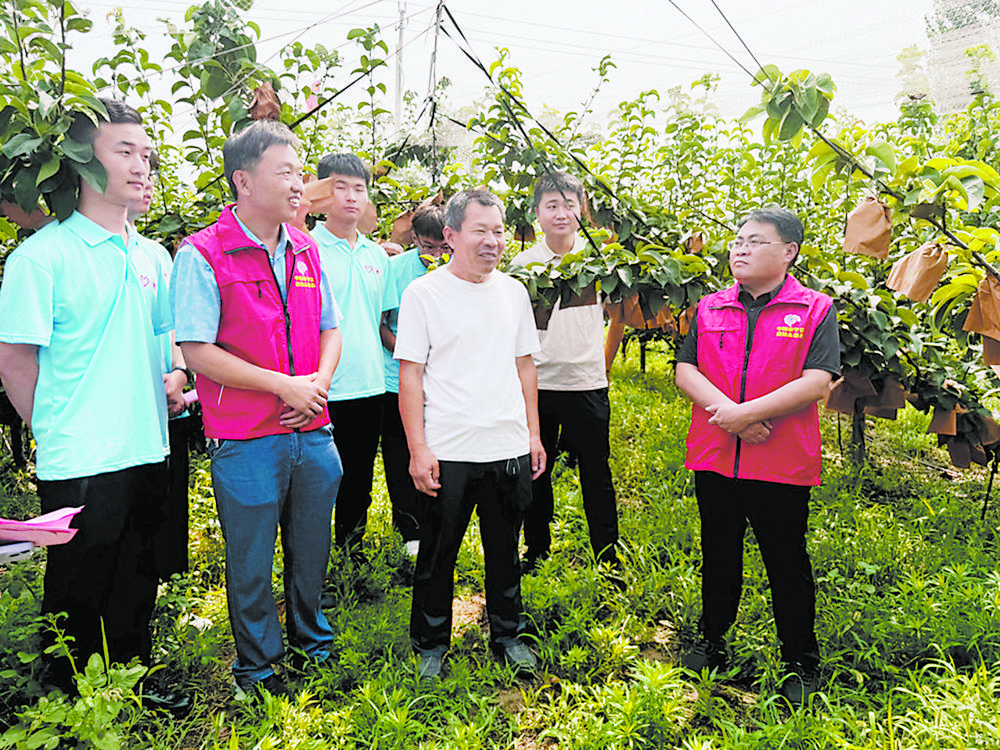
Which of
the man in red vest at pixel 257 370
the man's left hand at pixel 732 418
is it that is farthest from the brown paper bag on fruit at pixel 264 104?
the man's left hand at pixel 732 418

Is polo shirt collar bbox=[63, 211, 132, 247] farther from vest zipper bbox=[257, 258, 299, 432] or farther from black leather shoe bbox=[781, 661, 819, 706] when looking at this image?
black leather shoe bbox=[781, 661, 819, 706]

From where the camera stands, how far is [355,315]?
9.00 feet

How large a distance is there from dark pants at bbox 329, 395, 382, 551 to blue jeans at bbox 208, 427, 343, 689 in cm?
55

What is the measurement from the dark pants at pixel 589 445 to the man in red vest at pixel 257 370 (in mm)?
1025

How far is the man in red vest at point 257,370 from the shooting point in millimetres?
1999

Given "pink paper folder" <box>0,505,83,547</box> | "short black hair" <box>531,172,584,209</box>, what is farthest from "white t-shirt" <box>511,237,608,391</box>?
"pink paper folder" <box>0,505,83,547</box>

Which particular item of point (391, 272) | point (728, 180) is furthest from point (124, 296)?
point (728, 180)

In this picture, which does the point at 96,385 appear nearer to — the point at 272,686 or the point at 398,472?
the point at 272,686

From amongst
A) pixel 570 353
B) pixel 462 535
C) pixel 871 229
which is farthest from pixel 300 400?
pixel 871 229

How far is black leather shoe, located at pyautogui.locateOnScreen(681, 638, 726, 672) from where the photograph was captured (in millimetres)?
2371

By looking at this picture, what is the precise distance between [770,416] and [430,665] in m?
1.35

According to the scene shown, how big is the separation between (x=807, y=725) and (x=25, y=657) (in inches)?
87.4

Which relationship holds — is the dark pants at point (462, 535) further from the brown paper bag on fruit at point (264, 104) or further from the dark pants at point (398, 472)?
the brown paper bag on fruit at point (264, 104)

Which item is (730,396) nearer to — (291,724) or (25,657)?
(291,724)
